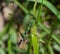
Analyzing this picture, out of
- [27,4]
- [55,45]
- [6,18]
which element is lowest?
[55,45]

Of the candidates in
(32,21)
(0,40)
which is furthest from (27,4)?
(32,21)

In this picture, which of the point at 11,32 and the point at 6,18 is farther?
the point at 6,18

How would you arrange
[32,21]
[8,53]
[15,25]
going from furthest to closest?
[15,25], [8,53], [32,21]

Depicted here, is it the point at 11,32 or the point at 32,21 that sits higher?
the point at 32,21

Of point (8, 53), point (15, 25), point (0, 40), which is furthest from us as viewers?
point (15, 25)

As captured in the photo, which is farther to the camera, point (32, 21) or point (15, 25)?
point (15, 25)

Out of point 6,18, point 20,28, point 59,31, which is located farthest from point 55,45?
point 6,18

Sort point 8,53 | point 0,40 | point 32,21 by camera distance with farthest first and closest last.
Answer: point 0,40 → point 8,53 → point 32,21

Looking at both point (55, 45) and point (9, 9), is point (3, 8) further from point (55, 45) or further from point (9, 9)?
point (55, 45)

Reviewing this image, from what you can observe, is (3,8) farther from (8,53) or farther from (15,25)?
(8,53)
